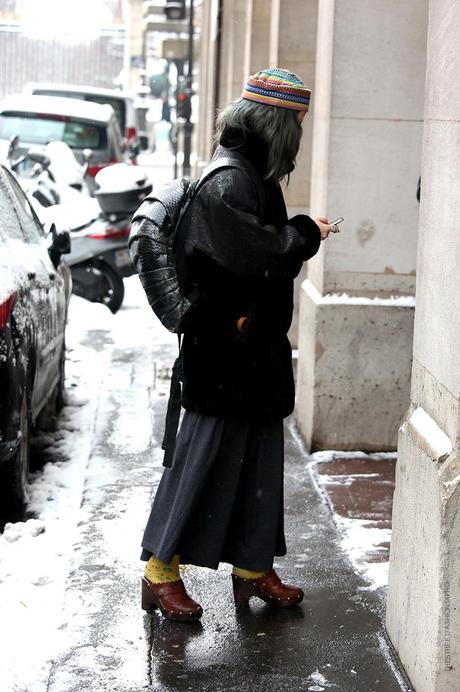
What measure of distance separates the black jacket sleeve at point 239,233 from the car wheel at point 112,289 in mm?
8412

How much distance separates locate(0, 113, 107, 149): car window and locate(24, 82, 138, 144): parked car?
158 inches

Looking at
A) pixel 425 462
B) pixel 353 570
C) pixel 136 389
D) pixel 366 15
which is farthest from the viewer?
pixel 136 389

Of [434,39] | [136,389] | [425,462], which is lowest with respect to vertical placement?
[136,389]

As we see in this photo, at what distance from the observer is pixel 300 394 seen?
8.09 meters

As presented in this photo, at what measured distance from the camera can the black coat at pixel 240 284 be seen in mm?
4543

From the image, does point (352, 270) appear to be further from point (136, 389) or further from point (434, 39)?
point (434, 39)

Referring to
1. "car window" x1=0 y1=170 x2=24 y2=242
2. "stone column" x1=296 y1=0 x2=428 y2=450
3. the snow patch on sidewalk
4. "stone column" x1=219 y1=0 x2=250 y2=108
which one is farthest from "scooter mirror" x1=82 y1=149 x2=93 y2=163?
"stone column" x1=296 y1=0 x2=428 y2=450

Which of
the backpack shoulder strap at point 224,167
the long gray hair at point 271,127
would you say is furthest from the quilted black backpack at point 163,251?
the long gray hair at point 271,127

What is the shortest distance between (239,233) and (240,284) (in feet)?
0.65

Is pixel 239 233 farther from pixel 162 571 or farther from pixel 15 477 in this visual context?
pixel 15 477

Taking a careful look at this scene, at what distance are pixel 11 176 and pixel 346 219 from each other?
1.99 m

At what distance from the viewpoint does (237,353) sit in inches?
185

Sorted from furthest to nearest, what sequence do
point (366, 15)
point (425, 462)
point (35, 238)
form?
point (35, 238) < point (366, 15) < point (425, 462)

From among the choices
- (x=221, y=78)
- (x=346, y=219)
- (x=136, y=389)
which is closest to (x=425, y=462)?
(x=346, y=219)
